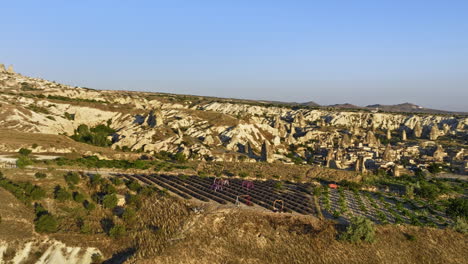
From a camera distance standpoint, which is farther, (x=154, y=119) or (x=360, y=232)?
(x=154, y=119)

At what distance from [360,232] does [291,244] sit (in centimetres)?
659

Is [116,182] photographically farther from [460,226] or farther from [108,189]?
[460,226]

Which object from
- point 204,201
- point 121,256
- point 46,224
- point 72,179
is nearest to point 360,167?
point 204,201

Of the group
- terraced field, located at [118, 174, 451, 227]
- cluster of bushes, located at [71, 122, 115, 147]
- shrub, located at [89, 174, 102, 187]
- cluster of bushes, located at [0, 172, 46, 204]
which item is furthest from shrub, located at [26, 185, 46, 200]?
cluster of bushes, located at [71, 122, 115, 147]

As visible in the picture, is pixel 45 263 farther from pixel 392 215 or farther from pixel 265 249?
pixel 392 215

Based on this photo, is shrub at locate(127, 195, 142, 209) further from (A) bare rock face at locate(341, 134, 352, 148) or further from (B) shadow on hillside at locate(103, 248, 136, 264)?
(A) bare rock face at locate(341, 134, 352, 148)

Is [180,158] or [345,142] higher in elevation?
[345,142]

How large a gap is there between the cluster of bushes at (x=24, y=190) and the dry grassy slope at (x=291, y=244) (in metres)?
15.8

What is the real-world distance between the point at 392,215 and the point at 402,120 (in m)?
114

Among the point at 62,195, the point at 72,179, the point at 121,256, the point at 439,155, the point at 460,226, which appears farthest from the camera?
the point at 439,155

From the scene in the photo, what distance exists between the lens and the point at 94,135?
71.0 m

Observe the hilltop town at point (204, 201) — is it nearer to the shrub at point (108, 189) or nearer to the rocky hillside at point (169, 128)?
the shrub at point (108, 189)

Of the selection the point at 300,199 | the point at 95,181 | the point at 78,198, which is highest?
the point at 95,181

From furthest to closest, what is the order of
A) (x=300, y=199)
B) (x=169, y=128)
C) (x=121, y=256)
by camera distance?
1. (x=169, y=128)
2. (x=300, y=199)
3. (x=121, y=256)
